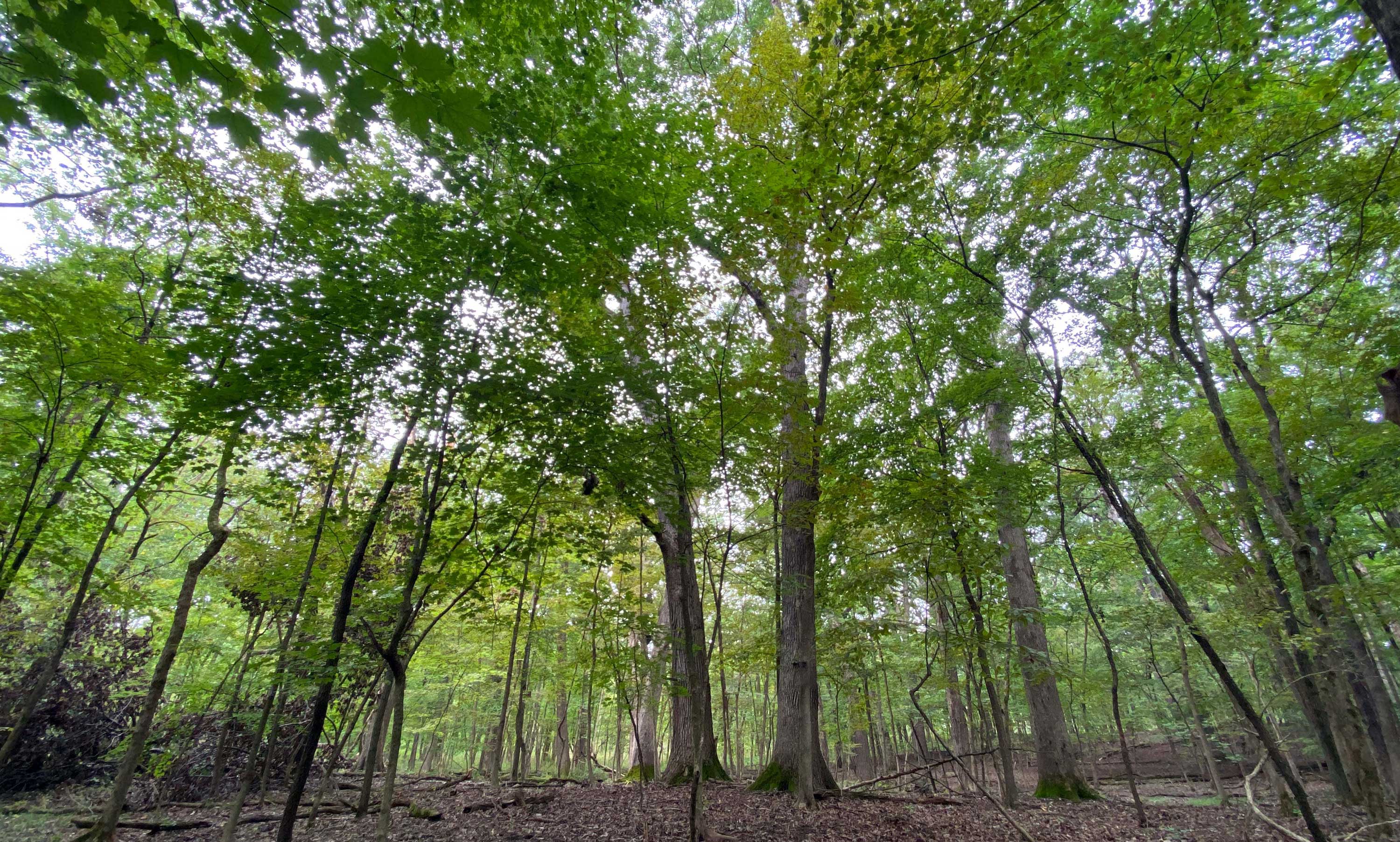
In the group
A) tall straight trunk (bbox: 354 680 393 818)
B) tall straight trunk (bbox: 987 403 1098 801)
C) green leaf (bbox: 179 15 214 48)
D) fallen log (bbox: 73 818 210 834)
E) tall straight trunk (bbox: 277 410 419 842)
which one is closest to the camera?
green leaf (bbox: 179 15 214 48)

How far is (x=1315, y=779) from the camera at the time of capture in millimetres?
13891

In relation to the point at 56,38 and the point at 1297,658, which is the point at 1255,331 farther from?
the point at 56,38

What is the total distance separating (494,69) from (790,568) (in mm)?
6597

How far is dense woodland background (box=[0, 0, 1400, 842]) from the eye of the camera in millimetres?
3959

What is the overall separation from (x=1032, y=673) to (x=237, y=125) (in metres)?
7.56

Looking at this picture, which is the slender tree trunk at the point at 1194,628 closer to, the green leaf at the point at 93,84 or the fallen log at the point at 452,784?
the green leaf at the point at 93,84

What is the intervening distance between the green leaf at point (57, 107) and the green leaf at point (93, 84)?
0.06m

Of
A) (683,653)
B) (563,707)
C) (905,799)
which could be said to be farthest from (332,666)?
(563,707)

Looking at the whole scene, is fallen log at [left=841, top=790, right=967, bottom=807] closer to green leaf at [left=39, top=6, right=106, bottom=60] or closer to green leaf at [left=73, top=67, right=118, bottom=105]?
green leaf at [left=73, top=67, right=118, bottom=105]

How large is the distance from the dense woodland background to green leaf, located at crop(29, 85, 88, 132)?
0.04 ft

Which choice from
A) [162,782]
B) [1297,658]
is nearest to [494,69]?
[1297,658]

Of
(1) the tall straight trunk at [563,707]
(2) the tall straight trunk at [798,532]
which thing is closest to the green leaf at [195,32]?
(2) the tall straight trunk at [798,532]

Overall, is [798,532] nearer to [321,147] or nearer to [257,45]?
[321,147]

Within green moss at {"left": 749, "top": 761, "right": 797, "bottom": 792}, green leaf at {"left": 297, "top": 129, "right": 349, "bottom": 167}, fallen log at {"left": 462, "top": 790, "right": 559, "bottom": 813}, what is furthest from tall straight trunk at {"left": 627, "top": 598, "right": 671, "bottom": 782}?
green leaf at {"left": 297, "top": 129, "right": 349, "bottom": 167}
